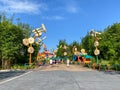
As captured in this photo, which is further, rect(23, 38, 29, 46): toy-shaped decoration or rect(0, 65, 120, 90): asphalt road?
rect(23, 38, 29, 46): toy-shaped decoration

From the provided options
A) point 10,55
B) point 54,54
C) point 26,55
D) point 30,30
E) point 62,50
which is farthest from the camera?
point 54,54

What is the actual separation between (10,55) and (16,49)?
4.19 ft

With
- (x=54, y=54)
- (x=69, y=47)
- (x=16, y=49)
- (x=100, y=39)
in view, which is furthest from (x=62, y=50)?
(x=16, y=49)

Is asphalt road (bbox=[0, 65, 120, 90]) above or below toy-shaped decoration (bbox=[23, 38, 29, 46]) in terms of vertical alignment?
below

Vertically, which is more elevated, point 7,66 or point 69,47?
point 69,47

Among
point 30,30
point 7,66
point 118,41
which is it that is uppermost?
point 30,30

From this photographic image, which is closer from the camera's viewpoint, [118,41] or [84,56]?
[118,41]

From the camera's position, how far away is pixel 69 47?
112 metres

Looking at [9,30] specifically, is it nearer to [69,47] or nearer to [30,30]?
[30,30]

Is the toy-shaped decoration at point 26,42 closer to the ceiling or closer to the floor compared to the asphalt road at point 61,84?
closer to the ceiling

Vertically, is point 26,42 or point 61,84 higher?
point 26,42

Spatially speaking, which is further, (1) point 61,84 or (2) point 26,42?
(2) point 26,42

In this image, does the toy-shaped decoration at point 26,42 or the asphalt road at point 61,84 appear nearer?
the asphalt road at point 61,84

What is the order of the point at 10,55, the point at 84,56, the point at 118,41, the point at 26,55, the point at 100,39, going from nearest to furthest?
the point at 118,41
the point at 10,55
the point at 26,55
the point at 100,39
the point at 84,56
